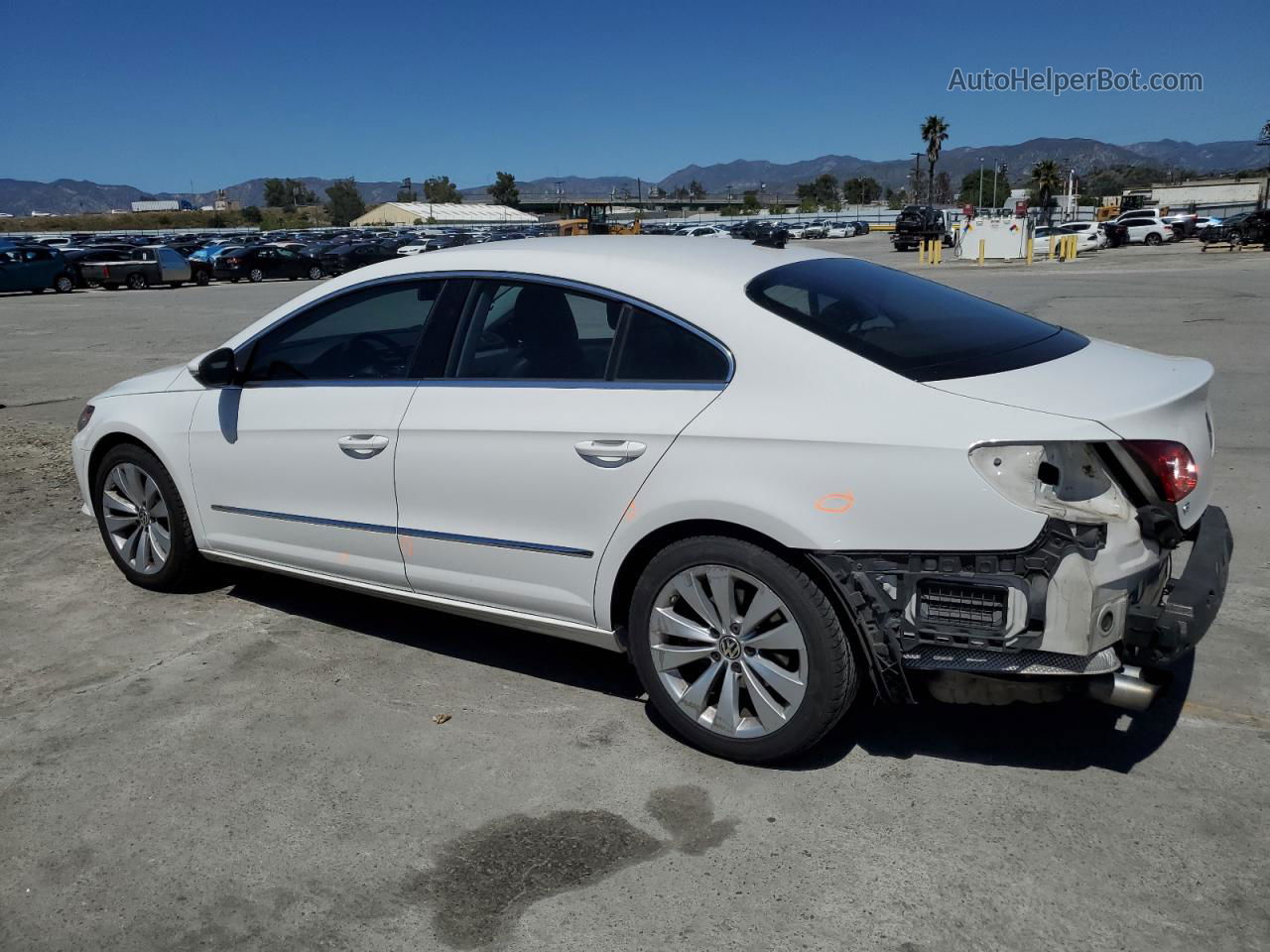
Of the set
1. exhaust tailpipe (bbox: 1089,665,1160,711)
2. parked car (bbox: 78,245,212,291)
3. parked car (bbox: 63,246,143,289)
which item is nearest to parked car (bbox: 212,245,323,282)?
parked car (bbox: 78,245,212,291)

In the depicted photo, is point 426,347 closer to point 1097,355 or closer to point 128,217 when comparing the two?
point 1097,355

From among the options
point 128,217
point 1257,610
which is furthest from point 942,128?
point 1257,610

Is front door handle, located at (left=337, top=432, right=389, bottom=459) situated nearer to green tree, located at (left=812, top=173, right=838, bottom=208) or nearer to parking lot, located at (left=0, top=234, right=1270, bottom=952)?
parking lot, located at (left=0, top=234, right=1270, bottom=952)

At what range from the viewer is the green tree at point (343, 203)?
142 metres

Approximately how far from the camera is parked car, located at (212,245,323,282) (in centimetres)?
4016

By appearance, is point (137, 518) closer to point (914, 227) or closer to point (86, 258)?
point (86, 258)

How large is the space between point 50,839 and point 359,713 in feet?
3.56

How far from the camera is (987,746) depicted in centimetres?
360

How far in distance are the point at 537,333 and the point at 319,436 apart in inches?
41.3

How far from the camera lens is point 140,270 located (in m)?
36.3

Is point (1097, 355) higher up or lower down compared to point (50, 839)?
higher up

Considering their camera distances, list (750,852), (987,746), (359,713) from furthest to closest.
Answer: (359,713) < (987,746) < (750,852)

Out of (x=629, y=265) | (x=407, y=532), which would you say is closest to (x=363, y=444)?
(x=407, y=532)

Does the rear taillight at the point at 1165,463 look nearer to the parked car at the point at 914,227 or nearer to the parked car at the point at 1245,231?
the parked car at the point at 1245,231
